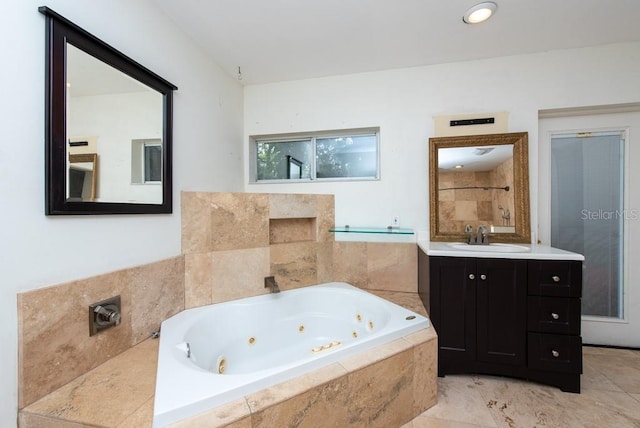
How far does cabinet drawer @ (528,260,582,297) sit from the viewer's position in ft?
5.03

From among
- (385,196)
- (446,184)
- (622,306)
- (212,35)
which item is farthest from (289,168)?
(622,306)

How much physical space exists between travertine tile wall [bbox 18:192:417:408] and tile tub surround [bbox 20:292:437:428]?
0.37 feet

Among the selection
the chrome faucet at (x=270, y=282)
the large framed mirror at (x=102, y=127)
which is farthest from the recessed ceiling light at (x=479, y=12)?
the chrome faucet at (x=270, y=282)

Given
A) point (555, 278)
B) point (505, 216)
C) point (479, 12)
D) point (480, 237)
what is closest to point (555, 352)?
→ point (555, 278)

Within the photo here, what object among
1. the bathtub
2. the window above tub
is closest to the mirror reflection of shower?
the window above tub

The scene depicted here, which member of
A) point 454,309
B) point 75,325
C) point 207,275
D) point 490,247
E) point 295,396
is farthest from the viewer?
point 490,247

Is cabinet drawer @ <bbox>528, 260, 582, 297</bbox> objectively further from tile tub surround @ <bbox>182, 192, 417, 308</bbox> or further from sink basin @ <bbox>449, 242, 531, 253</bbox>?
tile tub surround @ <bbox>182, 192, 417, 308</bbox>

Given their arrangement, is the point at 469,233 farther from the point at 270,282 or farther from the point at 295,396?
the point at 295,396

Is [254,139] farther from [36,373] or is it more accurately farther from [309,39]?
[36,373]

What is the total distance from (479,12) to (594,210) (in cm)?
182

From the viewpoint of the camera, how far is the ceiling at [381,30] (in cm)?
151

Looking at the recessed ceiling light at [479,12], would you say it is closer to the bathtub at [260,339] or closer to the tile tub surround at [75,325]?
the bathtub at [260,339]

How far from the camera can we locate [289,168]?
2.53 m

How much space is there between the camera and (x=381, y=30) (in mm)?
1723
